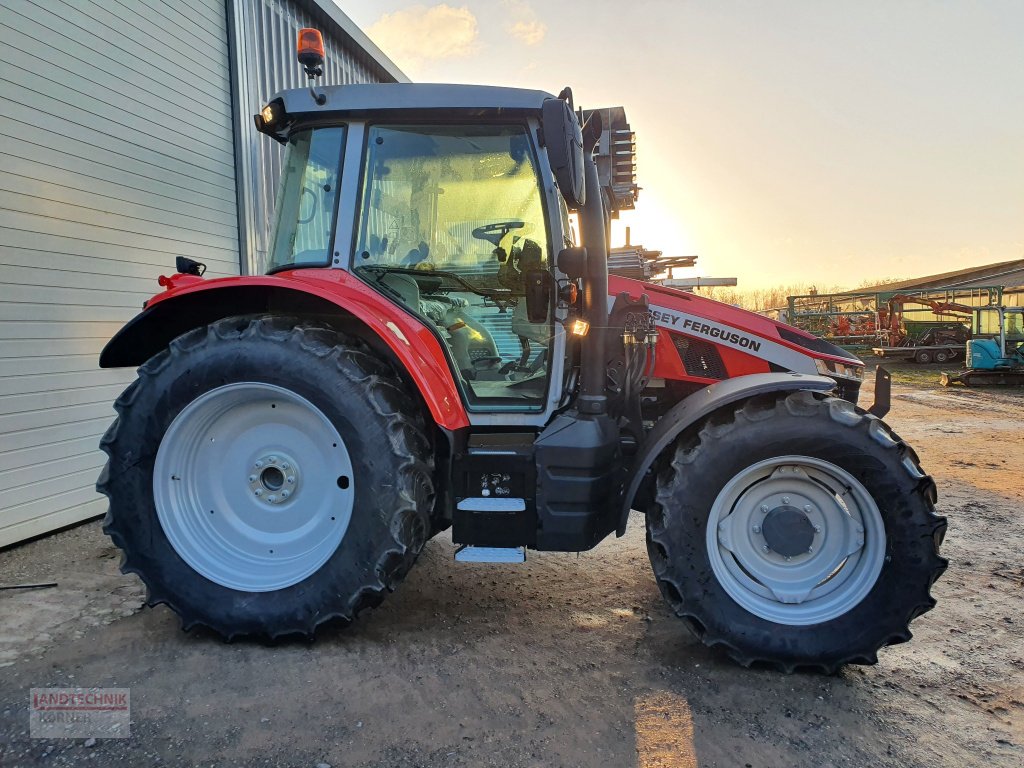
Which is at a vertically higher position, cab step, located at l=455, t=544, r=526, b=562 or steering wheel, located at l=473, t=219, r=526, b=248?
steering wheel, located at l=473, t=219, r=526, b=248

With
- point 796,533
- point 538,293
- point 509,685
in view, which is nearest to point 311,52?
point 538,293

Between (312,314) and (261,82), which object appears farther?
(261,82)

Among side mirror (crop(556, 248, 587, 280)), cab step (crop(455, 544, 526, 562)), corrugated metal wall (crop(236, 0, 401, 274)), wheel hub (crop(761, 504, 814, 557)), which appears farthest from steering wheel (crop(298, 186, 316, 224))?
corrugated metal wall (crop(236, 0, 401, 274))

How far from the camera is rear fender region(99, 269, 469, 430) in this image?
2480 mm

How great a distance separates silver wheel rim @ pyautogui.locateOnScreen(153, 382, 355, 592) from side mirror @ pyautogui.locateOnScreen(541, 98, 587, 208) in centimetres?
138

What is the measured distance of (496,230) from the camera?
9.15ft

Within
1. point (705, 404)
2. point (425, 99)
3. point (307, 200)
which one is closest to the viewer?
point (705, 404)

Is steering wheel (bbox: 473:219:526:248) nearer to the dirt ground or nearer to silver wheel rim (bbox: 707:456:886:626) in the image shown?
silver wheel rim (bbox: 707:456:886:626)

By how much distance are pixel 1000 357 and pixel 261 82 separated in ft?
50.4

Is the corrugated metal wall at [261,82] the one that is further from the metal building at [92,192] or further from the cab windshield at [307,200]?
the cab windshield at [307,200]

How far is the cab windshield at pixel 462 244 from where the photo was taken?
274cm

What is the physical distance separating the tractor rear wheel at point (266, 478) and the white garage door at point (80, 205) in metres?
1.94

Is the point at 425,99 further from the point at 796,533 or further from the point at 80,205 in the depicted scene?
the point at 80,205

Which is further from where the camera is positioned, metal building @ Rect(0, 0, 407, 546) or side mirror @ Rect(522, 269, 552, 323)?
metal building @ Rect(0, 0, 407, 546)
